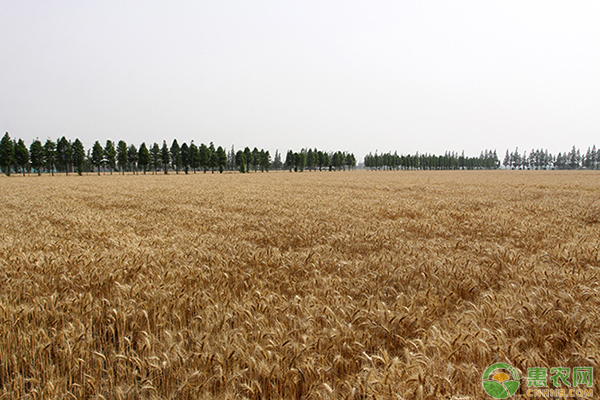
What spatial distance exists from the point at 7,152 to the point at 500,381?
13236 cm

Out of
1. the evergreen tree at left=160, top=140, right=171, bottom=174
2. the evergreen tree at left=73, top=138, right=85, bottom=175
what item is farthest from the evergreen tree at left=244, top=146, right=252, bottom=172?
the evergreen tree at left=73, top=138, right=85, bottom=175

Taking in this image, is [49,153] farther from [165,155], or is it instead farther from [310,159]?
[310,159]

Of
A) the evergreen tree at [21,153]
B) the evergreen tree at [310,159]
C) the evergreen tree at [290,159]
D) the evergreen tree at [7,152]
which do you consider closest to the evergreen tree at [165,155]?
the evergreen tree at [21,153]

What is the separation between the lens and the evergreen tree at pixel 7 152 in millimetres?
93106

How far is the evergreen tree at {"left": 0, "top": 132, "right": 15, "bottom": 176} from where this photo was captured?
305 ft

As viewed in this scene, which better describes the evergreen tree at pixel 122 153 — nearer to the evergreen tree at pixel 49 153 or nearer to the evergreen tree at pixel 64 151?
the evergreen tree at pixel 64 151

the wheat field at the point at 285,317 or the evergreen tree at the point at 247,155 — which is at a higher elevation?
the evergreen tree at the point at 247,155

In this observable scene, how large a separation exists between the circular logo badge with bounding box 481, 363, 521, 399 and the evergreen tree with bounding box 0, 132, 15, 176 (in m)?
130

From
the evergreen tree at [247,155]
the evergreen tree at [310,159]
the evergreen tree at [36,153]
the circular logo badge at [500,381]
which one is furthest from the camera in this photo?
the evergreen tree at [310,159]

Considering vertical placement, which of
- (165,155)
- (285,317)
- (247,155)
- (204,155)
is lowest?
(285,317)

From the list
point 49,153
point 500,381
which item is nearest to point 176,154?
point 49,153

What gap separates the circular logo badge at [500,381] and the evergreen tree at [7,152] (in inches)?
5105

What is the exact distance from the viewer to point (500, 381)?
237cm

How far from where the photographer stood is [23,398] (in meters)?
2.26
